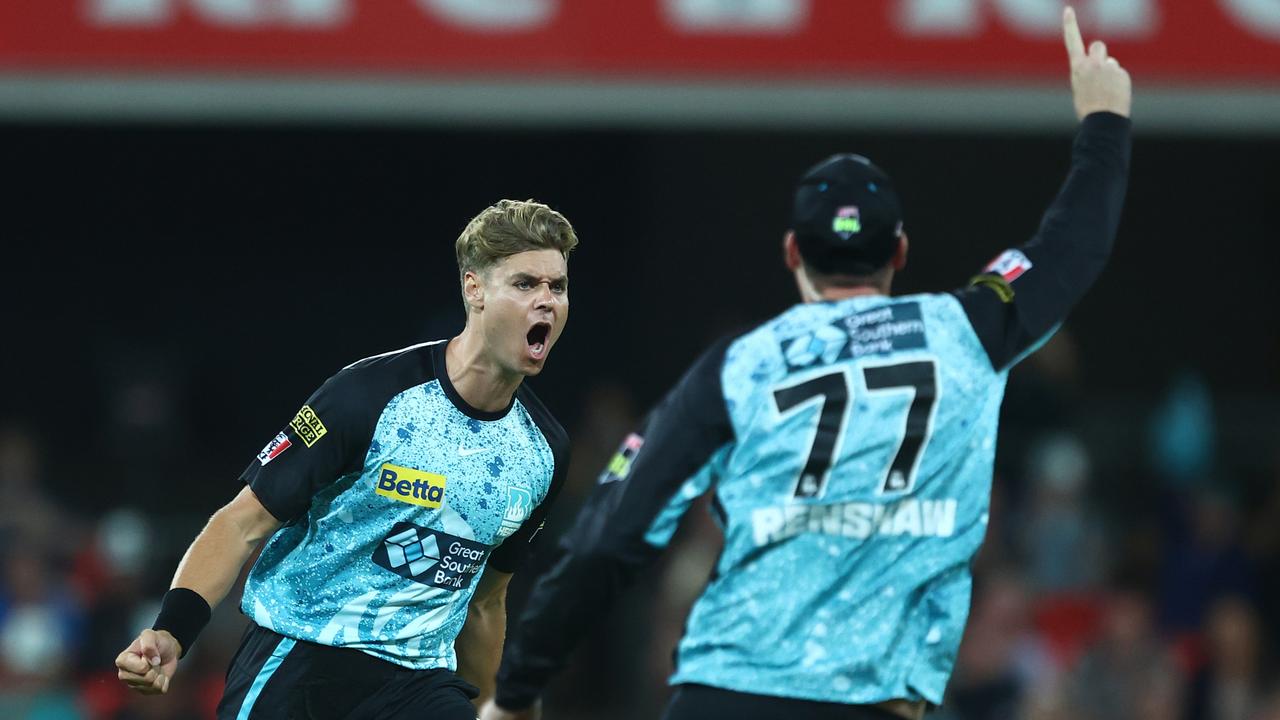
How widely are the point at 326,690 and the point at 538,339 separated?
3.31ft

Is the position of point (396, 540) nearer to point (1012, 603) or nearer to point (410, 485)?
point (410, 485)

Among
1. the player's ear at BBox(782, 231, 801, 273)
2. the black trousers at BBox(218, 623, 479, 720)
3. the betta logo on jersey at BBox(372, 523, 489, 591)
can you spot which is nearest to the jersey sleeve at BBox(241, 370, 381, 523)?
the betta logo on jersey at BBox(372, 523, 489, 591)

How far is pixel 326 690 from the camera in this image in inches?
167

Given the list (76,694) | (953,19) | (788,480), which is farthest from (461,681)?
(953,19)

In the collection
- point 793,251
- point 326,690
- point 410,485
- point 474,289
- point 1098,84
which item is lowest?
point 326,690

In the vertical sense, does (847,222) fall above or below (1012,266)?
above

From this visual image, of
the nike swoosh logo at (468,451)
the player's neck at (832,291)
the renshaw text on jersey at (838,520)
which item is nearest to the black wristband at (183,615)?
the nike swoosh logo at (468,451)

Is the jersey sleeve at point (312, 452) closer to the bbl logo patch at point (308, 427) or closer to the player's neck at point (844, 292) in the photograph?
the bbl logo patch at point (308, 427)

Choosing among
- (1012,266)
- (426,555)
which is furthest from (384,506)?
(1012,266)

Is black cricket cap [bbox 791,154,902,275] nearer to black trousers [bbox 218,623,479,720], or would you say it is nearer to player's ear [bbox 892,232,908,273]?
player's ear [bbox 892,232,908,273]

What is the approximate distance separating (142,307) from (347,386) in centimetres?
1397

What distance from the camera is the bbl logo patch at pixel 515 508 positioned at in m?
4.39

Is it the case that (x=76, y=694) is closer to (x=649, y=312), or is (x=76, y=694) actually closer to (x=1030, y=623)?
(x=1030, y=623)

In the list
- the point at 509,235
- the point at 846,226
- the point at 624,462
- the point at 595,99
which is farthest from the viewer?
the point at 595,99
